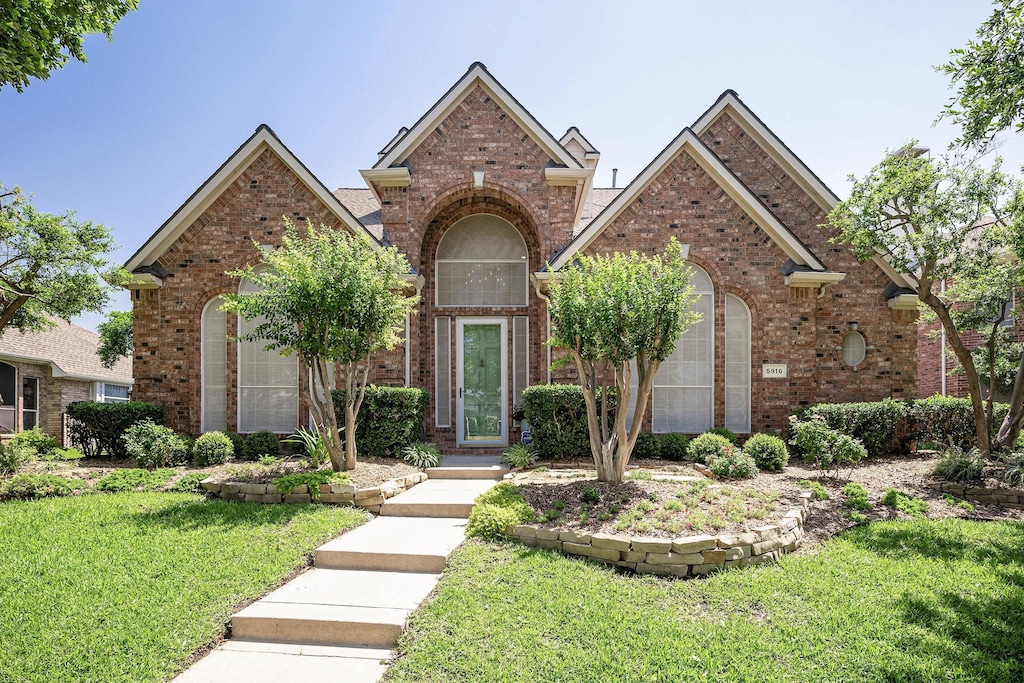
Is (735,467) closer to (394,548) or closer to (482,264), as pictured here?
(394,548)

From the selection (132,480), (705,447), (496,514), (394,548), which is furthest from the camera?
(705,447)

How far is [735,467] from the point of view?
880 centimetres

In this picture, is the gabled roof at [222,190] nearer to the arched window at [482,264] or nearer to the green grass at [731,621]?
the arched window at [482,264]

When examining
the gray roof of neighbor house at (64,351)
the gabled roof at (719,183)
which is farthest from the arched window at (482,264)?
the gray roof of neighbor house at (64,351)

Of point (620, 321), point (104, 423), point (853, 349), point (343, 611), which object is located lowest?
point (343, 611)

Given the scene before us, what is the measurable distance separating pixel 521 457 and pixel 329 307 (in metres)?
3.98

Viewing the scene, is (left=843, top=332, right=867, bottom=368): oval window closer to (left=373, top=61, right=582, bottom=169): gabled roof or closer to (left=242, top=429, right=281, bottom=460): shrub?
(left=373, top=61, right=582, bottom=169): gabled roof

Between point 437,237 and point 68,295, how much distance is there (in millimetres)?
7278

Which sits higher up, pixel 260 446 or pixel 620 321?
pixel 620 321

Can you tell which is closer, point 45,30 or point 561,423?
point 45,30

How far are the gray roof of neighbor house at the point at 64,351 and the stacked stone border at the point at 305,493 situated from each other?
40.5 ft

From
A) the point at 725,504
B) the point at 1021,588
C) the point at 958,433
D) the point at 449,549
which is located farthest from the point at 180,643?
the point at 958,433

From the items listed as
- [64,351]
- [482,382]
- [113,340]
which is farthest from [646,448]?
[113,340]

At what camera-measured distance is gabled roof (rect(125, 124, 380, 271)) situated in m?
11.8
